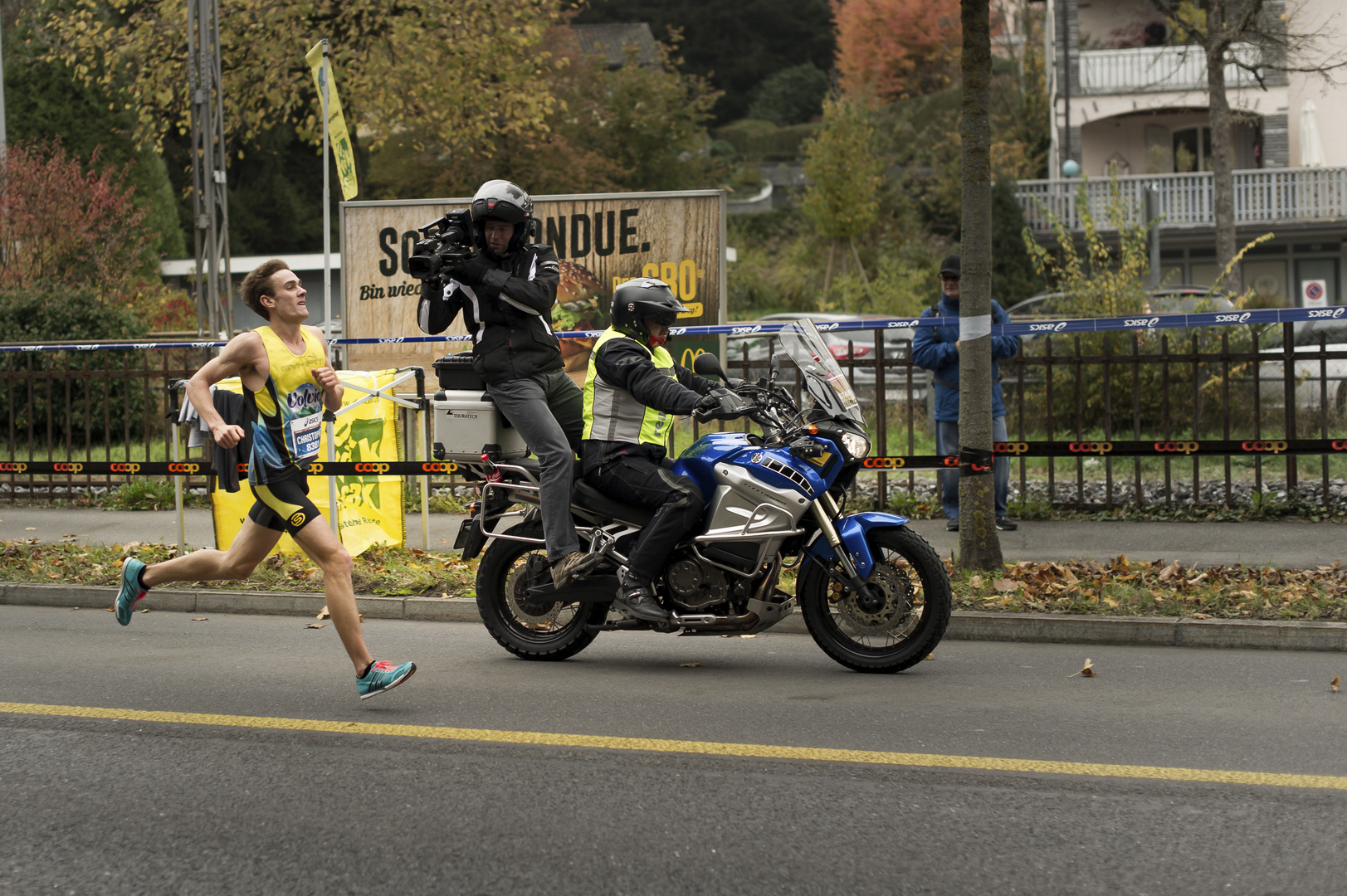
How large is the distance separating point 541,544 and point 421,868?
277 centimetres

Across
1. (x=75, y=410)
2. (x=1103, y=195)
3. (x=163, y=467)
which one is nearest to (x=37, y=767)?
(x=163, y=467)

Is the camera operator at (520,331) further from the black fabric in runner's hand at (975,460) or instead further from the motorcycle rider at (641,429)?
the black fabric in runner's hand at (975,460)

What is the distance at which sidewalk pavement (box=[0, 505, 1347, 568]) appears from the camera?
8844 millimetres

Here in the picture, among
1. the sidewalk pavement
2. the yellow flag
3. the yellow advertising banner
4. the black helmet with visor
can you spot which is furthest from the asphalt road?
the yellow flag

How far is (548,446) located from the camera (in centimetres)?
640

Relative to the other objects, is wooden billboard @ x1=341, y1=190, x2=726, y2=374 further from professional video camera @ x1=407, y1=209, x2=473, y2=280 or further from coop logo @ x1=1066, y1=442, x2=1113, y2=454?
professional video camera @ x1=407, y1=209, x2=473, y2=280

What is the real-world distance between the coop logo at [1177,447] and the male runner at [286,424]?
4.61m

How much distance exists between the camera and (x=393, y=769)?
4859 millimetres

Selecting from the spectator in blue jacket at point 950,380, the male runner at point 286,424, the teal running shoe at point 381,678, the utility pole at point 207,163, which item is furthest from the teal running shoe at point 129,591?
the utility pole at point 207,163

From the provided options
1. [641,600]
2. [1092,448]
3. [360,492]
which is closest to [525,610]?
[641,600]

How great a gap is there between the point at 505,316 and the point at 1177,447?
4092mm

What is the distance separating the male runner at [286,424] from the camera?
227 inches

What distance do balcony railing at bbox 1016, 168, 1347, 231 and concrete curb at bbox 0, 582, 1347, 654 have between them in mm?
28281

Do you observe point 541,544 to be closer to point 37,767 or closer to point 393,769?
point 393,769
